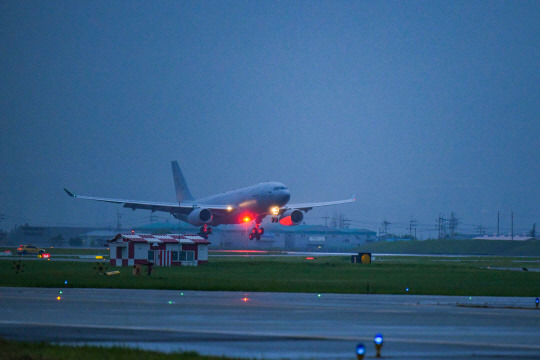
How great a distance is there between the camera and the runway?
19.6 meters

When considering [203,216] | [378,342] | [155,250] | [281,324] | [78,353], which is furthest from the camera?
[203,216]

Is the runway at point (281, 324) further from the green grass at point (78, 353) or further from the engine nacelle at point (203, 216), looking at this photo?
the engine nacelle at point (203, 216)

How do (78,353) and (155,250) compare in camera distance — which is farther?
(155,250)

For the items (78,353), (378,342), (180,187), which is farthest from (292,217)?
(378,342)

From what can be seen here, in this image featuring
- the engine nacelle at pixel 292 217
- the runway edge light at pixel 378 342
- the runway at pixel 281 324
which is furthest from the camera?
the engine nacelle at pixel 292 217

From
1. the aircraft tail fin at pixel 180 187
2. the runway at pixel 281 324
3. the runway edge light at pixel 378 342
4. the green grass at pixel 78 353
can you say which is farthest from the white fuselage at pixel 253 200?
the runway edge light at pixel 378 342

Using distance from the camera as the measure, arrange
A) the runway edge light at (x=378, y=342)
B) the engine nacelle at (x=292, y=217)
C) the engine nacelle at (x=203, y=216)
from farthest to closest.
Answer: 1. the engine nacelle at (x=203, y=216)
2. the engine nacelle at (x=292, y=217)
3. the runway edge light at (x=378, y=342)

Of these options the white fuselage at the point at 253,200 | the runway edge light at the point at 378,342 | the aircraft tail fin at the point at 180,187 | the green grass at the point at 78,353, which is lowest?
the green grass at the point at 78,353

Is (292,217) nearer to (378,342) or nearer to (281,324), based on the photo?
(281,324)

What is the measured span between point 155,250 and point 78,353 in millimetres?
57731

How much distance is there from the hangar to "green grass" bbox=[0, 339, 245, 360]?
2081 inches

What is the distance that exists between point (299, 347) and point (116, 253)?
2238 inches

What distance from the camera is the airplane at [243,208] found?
294ft

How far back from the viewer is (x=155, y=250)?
75.4m
